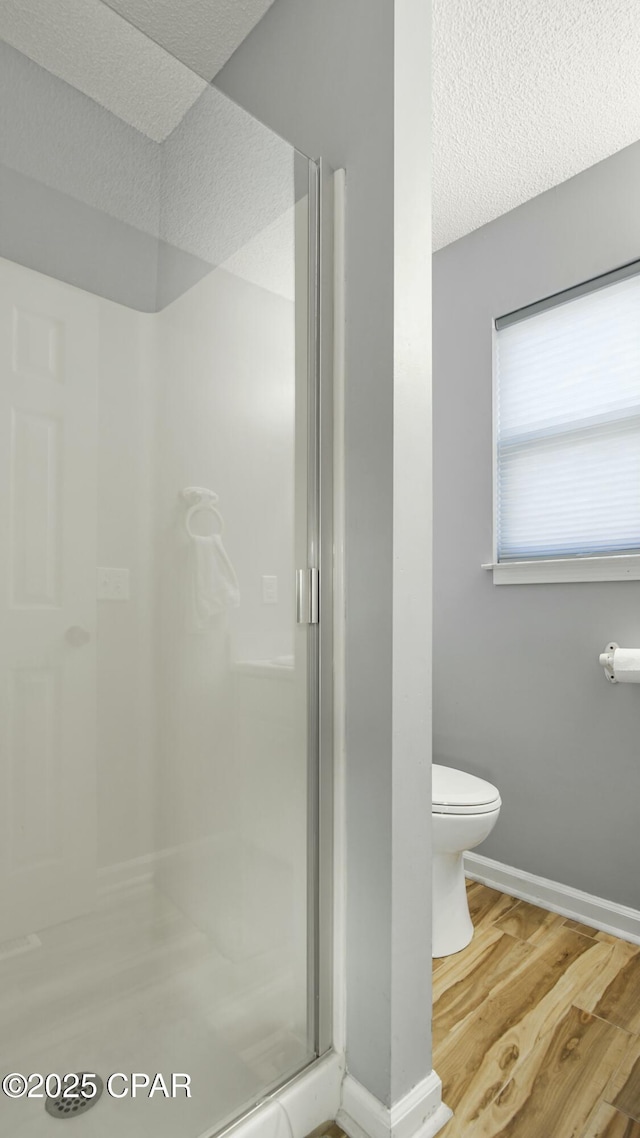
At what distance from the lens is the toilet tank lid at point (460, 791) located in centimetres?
178

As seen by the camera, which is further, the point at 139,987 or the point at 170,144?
the point at 170,144

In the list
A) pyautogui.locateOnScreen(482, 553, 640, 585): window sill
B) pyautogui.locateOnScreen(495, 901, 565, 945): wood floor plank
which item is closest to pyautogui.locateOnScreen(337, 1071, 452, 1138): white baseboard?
pyautogui.locateOnScreen(495, 901, 565, 945): wood floor plank

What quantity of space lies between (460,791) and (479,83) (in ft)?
6.94

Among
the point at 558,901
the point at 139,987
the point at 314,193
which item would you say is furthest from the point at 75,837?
the point at 558,901

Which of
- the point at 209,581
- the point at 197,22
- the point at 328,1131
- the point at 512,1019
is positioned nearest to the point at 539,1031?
the point at 512,1019

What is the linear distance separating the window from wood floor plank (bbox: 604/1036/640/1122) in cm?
125

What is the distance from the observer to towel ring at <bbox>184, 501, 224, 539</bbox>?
→ 1107mm

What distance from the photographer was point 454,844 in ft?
A: 5.79

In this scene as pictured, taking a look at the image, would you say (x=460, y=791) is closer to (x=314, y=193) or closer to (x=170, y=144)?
(x=314, y=193)

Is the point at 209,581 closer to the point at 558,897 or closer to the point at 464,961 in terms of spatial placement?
→ the point at 464,961

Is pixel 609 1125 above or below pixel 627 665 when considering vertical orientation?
below

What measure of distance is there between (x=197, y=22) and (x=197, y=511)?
4.83 ft

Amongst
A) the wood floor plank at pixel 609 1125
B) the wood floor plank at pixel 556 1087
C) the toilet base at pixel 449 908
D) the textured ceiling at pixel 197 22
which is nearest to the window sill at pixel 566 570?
the toilet base at pixel 449 908

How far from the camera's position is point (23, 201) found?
92cm
